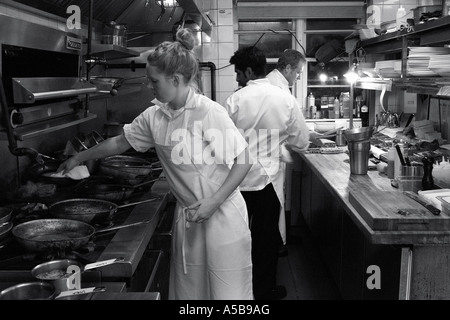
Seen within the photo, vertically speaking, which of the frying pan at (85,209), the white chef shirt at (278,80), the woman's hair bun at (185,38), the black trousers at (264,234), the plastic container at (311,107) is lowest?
the black trousers at (264,234)

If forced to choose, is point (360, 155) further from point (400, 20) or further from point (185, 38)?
point (400, 20)

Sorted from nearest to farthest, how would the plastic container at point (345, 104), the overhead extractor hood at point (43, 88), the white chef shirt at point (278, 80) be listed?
the overhead extractor hood at point (43, 88) → the white chef shirt at point (278, 80) → the plastic container at point (345, 104)

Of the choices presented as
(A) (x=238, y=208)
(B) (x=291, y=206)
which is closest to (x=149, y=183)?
(A) (x=238, y=208)

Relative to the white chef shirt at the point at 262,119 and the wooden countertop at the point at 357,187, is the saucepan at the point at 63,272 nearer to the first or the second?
the wooden countertop at the point at 357,187

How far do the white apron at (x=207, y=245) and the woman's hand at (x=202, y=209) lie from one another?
0.46 feet

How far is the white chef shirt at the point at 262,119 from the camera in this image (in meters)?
3.67

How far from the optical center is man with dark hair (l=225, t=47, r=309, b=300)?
3.68 metres

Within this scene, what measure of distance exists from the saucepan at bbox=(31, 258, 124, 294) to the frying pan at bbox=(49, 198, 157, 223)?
42cm

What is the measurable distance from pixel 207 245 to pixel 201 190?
0.92 feet

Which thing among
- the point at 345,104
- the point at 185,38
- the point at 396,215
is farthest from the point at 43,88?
the point at 345,104

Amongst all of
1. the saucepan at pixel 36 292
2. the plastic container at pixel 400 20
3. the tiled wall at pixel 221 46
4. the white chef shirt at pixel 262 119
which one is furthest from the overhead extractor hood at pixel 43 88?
the tiled wall at pixel 221 46

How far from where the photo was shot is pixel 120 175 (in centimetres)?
315

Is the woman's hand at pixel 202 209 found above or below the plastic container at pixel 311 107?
below
